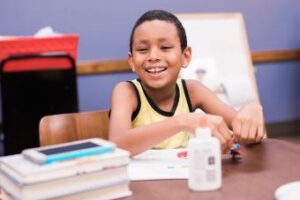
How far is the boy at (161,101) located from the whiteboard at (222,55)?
5.35 feet

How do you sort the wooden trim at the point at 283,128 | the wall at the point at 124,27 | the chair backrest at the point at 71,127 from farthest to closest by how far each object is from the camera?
1. the wooden trim at the point at 283,128
2. the wall at the point at 124,27
3. the chair backrest at the point at 71,127

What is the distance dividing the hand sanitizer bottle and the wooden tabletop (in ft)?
0.07

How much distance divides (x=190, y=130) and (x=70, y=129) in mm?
455

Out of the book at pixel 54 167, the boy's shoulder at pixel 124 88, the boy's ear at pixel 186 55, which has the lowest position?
the book at pixel 54 167

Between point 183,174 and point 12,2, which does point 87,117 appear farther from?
point 12,2

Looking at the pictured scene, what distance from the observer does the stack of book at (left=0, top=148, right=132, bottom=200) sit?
0.77 meters

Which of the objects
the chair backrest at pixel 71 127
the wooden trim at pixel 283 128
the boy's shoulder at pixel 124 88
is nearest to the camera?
→ the chair backrest at pixel 71 127

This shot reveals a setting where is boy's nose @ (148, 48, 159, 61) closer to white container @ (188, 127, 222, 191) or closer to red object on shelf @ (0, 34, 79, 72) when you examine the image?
white container @ (188, 127, 222, 191)

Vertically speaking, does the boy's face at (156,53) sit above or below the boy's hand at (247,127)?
above

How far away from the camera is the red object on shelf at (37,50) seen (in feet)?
8.04

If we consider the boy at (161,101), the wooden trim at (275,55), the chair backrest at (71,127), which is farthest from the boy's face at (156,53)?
the wooden trim at (275,55)

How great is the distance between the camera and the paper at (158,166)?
100cm

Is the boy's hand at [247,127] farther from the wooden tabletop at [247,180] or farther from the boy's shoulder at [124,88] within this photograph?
the boy's shoulder at [124,88]

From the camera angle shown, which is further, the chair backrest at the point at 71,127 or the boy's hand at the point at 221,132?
the chair backrest at the point at 71,127
